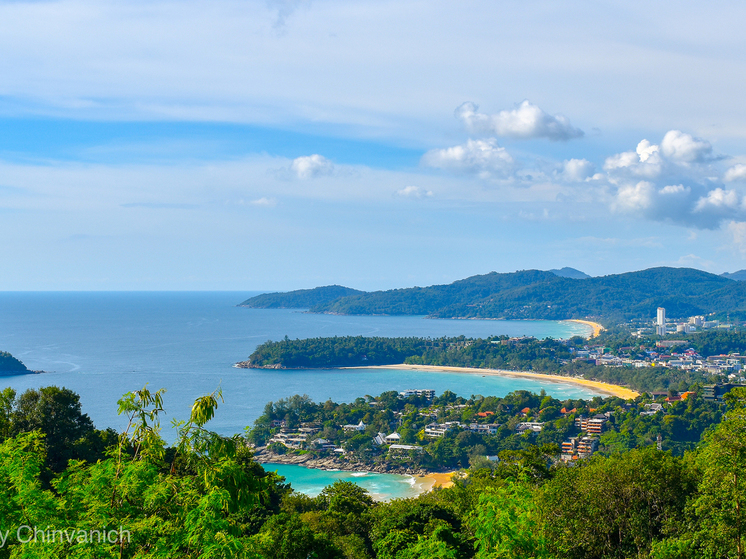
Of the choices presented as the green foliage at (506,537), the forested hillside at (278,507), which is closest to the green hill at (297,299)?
the forested hillside at (278,507)

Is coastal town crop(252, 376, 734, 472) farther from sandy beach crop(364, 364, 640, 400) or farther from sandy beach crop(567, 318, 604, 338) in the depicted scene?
sandy beach crop(567, 318, 604, 338)

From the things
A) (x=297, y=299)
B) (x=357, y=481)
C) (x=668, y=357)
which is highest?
(x=297, y=299)

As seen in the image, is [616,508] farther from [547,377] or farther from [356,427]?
[547,377]

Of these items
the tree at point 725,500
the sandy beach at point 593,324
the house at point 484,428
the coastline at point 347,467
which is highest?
the tree at point 725,500

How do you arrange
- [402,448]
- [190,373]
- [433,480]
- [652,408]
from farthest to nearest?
[190,373] → [652,408] → [402,448] → [433,480]

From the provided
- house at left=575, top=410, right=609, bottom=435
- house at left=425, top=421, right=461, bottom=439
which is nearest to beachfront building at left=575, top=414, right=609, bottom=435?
house at left=575, top=410, right=609, bottom=435

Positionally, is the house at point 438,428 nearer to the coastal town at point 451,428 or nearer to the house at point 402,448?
the coastal town at point 451,428

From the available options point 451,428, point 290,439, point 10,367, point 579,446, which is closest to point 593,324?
point 579,446

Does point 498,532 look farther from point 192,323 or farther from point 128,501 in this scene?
point 192,323
